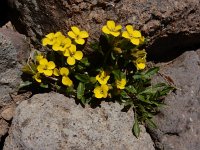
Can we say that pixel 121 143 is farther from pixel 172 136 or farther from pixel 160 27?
pixel 160 27

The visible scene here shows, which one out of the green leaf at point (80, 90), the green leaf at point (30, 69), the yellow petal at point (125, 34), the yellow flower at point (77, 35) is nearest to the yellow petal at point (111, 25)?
the yellow petal at point (125, 34)

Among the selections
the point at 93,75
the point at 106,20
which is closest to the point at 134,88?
the point at 93,75

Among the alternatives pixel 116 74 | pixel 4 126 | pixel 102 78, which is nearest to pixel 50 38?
pixel 102 78

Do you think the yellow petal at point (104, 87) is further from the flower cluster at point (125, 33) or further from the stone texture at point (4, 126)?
the stone texture at point (4, 126)

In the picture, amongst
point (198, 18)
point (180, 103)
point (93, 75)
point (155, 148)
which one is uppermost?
point (198, 18)

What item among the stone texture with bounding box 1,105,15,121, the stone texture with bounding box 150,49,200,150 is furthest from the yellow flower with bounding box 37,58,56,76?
the stone texture with bounding box 150,49,200,150

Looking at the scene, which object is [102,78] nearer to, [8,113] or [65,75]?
[65,75]
